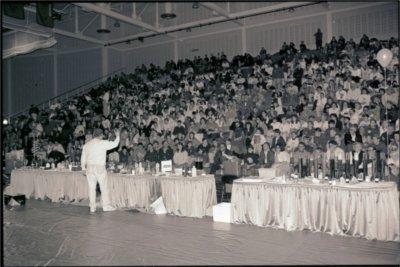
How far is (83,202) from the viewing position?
8680 millimetres

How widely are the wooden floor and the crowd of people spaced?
1770 mm

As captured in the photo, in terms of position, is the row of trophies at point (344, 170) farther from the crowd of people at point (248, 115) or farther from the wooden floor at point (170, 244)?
the wooden floor at point (170, 244)

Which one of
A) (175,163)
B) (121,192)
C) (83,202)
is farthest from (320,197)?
(83,202)

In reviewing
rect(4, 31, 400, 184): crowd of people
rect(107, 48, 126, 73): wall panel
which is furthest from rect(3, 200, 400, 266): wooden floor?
rect(107, 48, 126, 73): wall panel

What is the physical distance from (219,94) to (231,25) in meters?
6.80

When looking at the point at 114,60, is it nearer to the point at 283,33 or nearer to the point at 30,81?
the point at 30,81

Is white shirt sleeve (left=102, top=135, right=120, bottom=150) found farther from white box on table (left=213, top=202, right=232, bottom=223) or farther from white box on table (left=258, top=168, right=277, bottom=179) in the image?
white box on table (left=258, top=168, right=277, bottom=179)

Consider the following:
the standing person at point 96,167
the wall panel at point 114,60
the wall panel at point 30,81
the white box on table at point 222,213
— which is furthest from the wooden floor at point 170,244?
the wall panel at point 30,81

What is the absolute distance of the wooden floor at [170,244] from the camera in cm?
457

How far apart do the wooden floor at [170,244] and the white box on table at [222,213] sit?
0.52 ft

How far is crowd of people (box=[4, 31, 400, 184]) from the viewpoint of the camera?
8727 millimetres

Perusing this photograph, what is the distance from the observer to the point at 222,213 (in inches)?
256

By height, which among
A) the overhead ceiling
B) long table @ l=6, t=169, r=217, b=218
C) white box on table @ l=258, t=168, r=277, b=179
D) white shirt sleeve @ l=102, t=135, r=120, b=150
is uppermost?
the overhead ceiling

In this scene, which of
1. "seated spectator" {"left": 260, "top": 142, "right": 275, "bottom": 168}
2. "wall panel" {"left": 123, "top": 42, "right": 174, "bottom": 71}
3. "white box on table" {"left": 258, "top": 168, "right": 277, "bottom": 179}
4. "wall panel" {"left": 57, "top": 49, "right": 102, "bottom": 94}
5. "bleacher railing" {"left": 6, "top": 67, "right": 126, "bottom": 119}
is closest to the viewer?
"white box on table" {"left": 258, "top": 168, "right": 277, "bottom": 179}
